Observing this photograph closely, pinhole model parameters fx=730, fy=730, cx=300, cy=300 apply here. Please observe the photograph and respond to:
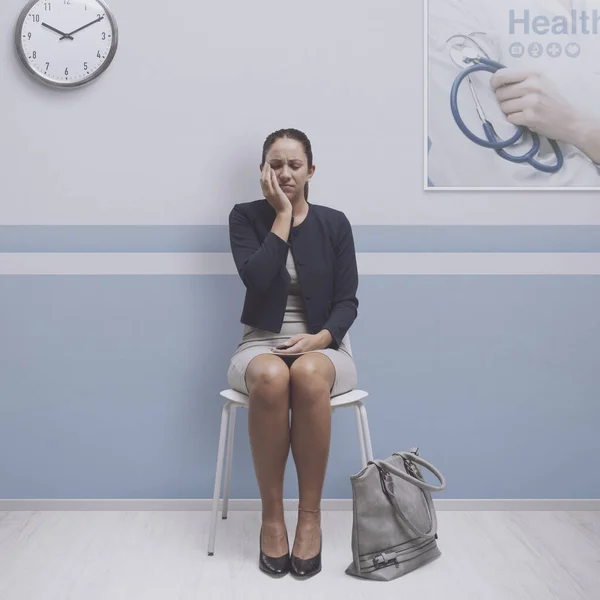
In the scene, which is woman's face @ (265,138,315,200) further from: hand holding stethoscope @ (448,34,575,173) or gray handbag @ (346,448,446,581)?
gray handbag @ (346,448,446,581)

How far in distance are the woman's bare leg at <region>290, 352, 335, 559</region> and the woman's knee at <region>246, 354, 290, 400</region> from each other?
0.03 metres

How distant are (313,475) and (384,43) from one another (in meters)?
1.44

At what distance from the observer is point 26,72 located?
2.44m

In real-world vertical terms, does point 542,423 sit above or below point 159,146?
below

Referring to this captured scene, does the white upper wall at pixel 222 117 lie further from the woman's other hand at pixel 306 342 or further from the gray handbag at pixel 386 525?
the gray handbag at pixel 386 525

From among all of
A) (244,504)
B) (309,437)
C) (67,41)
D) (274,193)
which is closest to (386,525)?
(309,437)

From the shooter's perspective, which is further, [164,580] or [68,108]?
[68,108]

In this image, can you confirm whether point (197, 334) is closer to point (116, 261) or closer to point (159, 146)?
point (116, 261)

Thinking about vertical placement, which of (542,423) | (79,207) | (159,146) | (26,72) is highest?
(26,72)

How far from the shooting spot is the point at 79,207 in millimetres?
2473

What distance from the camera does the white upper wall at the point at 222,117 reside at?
2449mm

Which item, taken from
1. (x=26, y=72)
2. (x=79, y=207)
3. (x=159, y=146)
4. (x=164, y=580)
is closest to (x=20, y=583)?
(x=164, y=580)

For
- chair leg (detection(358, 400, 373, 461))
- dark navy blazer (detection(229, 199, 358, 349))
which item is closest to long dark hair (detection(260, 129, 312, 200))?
dark navy blazer (detection(229, 199, 358, 349))

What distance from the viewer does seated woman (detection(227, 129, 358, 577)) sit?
202 centimetres
